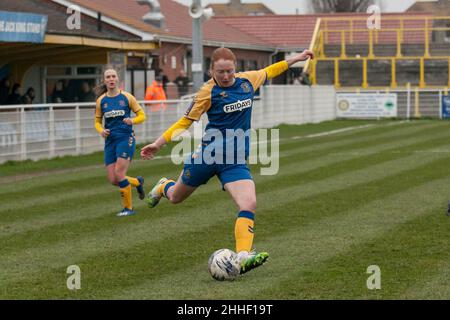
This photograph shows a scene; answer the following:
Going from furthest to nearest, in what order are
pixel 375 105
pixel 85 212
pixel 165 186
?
pixel 375 105
pixel 85 212
pixel 165 186

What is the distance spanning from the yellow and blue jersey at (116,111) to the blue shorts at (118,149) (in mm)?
68

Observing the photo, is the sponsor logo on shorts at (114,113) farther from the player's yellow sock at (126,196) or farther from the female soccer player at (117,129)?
the player's yellow sock at (126,196)

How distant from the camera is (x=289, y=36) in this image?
5888cm

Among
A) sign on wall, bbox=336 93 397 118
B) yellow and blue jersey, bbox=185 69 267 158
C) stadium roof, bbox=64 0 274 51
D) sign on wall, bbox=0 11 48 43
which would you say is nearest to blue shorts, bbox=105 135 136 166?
yellow and blue jersey, bbox=185 69 267 158

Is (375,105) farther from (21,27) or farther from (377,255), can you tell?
(377,255)

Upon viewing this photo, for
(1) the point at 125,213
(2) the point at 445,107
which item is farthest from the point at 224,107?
(2) the point at 445,107

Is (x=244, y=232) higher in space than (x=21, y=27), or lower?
lower

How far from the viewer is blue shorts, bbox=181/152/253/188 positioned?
33.0ft

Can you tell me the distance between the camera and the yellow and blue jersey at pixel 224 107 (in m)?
10.0

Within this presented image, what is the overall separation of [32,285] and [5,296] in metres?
0.52

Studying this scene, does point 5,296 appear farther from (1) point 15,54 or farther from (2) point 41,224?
(1) point 15,54

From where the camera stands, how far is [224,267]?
30.7 feet

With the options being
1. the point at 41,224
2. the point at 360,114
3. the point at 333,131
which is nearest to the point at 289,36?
the point at 360,114

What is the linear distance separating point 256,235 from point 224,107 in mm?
2616
